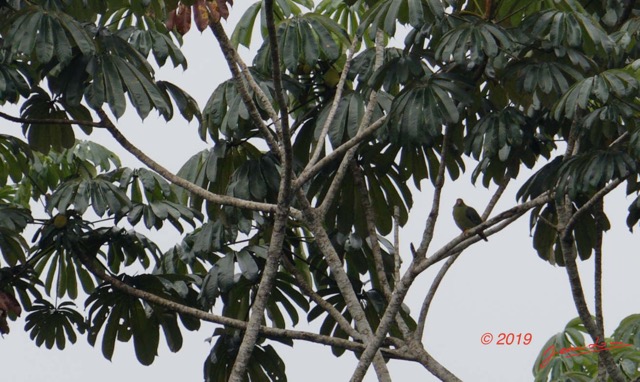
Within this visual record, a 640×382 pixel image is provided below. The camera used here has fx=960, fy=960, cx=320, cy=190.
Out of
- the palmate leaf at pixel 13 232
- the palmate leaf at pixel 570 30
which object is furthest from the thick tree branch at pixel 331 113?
the palmate leaf at pixel 13 232

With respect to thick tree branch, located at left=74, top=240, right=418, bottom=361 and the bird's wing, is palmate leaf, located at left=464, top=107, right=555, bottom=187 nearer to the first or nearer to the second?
the bird's wing

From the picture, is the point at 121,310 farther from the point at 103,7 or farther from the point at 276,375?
the point at 103,7

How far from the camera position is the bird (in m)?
4.53

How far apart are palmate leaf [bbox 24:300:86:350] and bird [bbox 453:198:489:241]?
6.47ft

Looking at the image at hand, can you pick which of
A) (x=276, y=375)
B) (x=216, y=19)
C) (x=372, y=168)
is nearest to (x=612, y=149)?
(x=372, y=168)

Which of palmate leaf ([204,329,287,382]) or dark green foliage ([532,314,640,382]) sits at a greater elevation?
dark green foliage ([532,314,640,382])

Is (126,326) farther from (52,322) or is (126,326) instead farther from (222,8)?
(222,8)

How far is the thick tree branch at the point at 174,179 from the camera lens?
12.6ft

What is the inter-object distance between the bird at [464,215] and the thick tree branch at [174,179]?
1106 mm

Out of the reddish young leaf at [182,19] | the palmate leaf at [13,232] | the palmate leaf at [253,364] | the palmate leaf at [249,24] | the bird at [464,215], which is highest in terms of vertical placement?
the palmate leaf at [249,24]

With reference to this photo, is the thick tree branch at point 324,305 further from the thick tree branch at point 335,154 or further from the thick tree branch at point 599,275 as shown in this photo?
the thick tree branch at point 599,275

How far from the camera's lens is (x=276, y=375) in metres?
5.00

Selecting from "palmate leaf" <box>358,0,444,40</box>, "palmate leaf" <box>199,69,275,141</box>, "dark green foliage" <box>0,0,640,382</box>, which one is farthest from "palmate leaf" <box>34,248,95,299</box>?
"palmate leaf" <box>358,0,444,40</box>

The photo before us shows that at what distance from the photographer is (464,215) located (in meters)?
4.58
